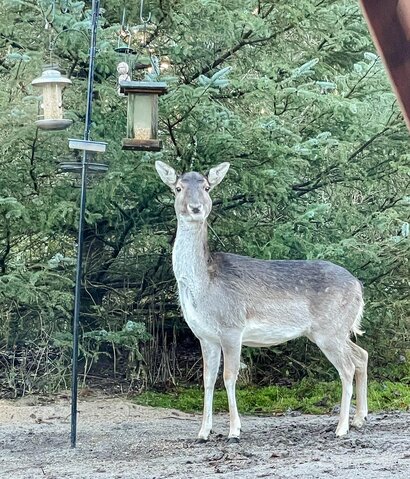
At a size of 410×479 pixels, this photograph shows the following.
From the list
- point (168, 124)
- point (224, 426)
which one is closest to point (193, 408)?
point (224, 426)

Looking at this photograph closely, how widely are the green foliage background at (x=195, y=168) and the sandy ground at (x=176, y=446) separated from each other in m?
0.83

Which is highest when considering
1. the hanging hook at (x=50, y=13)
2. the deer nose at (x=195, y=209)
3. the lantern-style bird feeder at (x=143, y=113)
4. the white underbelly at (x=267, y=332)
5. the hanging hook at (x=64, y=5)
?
the hanging hook at (x=64, y=5)

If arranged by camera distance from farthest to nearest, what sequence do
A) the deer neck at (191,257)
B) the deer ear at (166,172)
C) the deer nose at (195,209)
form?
the deer neck at (191,257), the deer ear at (166,172), the deer nose at (195,209)

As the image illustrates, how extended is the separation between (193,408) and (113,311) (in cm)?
146

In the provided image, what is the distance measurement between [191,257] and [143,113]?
1402mm

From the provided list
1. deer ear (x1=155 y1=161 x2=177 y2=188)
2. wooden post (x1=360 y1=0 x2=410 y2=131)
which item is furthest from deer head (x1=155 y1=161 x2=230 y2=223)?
wooden post (x1=360 y1=0 x2=410 y2=131)

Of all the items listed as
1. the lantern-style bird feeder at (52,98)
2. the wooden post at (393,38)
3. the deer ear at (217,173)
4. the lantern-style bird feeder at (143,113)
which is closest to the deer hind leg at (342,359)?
the deer ear at (217,173)

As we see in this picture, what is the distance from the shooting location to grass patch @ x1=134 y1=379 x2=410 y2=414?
31.5 feet

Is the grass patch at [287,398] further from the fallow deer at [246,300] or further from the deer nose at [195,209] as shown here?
the deer nose at [195,209]

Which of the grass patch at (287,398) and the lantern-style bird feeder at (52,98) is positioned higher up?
the lantern-style bird feeder at (52,98)

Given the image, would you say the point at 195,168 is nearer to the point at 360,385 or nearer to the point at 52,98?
the point at 52,98

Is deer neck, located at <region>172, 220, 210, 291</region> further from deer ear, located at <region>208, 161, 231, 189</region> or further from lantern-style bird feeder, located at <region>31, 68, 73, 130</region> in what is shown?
lantern-style bird feeder, located at <region>31, 68, 73, 130</region>

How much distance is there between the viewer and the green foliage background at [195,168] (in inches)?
338

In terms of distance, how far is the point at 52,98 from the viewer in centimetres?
707
